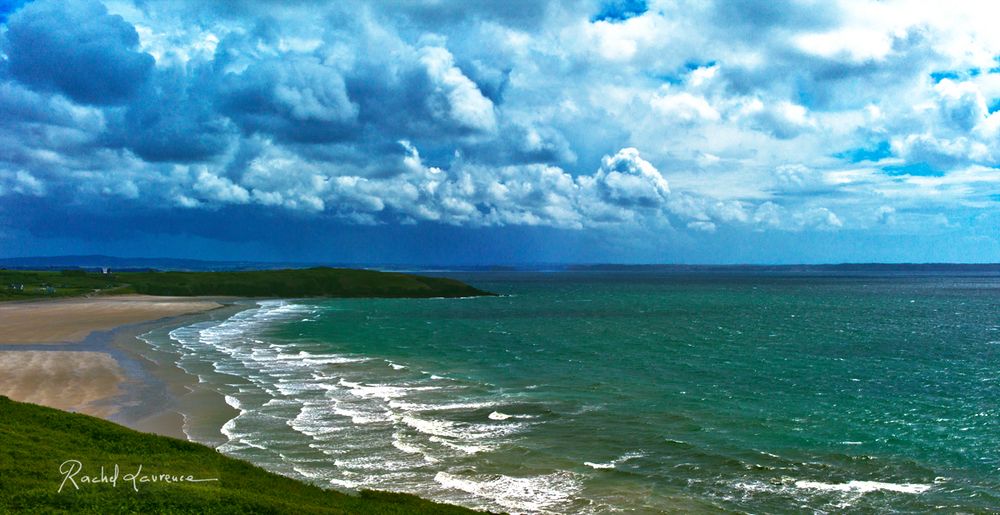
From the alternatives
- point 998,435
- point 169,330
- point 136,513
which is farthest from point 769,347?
point 169,330

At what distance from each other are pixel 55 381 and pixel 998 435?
49985mm

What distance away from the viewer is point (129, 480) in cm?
1719

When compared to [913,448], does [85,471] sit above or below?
above

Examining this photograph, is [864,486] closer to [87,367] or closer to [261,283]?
[87,367]

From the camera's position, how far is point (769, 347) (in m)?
65.4

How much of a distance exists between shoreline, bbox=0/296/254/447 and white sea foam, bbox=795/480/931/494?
2224 centimetres

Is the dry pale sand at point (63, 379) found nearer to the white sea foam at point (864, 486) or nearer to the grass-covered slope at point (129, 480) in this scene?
the grass-covered slope at point (129, 480)

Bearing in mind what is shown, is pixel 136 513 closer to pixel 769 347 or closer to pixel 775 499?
pixel 775 499

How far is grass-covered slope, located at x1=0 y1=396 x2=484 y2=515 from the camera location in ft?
50.6

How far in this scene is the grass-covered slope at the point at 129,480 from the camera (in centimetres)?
1543
